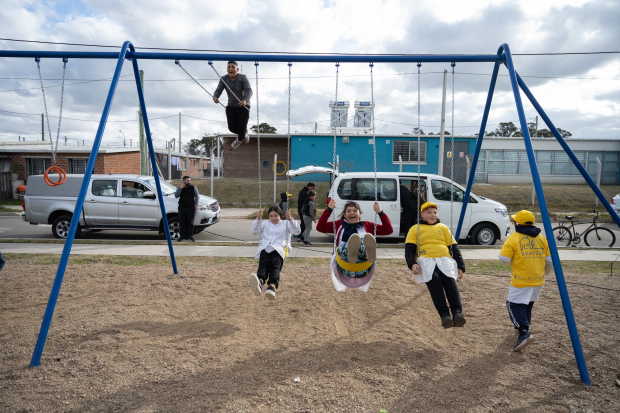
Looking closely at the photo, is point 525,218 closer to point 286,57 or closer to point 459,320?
point 459,320

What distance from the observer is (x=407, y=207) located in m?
9.73

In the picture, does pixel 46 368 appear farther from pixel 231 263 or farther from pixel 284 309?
pixel 231 263

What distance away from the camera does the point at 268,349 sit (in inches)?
157

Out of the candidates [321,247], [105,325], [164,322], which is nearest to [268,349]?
[164,322]

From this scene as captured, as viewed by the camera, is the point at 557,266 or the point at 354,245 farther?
the point at 354,245

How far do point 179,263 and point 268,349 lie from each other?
435cm

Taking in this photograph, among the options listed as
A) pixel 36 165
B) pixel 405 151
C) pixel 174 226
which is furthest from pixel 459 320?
pixel 36 165

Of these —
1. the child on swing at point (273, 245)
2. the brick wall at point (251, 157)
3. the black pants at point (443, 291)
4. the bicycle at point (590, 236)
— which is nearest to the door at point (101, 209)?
the child on swing at point (273, 245)

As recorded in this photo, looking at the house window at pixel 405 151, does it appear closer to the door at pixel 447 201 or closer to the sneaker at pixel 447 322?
the door at pixel 447 201

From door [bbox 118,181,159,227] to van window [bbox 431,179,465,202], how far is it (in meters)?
7.59

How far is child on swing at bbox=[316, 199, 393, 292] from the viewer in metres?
4.36

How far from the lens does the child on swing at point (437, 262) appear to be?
4.06 metres

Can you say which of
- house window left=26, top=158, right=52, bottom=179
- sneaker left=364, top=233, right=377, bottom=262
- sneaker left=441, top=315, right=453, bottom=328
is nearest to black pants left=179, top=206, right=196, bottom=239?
sneaker left=364, top=233, right=377, bottom=262

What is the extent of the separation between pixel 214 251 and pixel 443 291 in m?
6.15
